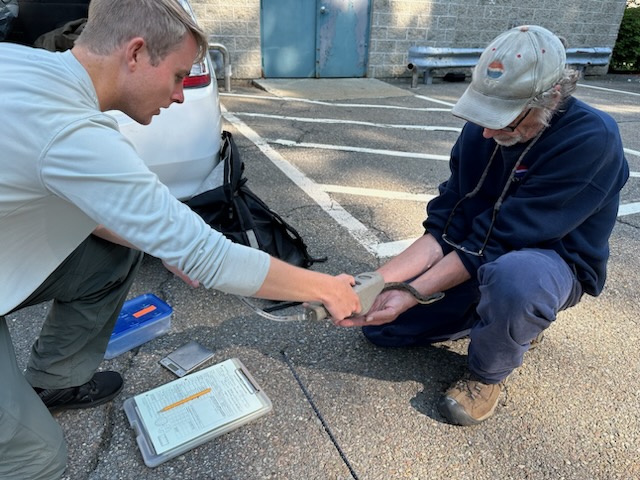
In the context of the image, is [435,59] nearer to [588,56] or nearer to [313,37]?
[313,37]

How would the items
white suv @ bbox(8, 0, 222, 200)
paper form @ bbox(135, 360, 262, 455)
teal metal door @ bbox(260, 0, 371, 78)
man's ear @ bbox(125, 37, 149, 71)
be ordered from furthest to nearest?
teal metal door @ bbox(260, 0, 371, 78), white suv @ bbox(8, 0, 222, 200), paper form @ bbox(135, 360, 262, 455), man's ear @ bbox(125, 37, 149, 71)

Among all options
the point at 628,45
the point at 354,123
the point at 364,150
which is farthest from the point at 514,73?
the point at 628,45

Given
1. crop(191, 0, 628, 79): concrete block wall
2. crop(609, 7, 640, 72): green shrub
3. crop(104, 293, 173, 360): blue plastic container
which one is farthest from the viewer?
crop(609, 7, 640, 72): green shrub

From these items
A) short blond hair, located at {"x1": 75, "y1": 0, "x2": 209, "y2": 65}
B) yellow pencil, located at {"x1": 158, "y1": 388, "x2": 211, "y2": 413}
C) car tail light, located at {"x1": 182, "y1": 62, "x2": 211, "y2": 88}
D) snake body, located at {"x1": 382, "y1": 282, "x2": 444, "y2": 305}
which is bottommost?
yellow pencil, located at {"x1": 158, "y1": 388, "x2": 211, "y2": 413}

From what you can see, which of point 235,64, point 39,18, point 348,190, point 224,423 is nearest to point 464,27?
point 235,64

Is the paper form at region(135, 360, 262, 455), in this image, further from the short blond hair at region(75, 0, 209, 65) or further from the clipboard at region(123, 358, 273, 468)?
the short blond hair at region(75, 0, 209, 65)

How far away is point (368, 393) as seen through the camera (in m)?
1.94

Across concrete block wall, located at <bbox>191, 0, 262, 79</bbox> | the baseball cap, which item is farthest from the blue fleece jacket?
concrete block wall, located at <bbox>191, 0, 262, 79</bbox>

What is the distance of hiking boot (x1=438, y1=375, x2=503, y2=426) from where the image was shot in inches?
70.2

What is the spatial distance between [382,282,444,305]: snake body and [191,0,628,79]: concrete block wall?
6980 millimetres

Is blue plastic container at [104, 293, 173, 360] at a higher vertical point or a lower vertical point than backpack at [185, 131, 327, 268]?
lower

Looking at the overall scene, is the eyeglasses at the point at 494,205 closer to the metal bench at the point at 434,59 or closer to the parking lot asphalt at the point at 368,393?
the parking lot asphalt at the point at 368,393

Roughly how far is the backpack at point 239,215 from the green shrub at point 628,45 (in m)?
11.9

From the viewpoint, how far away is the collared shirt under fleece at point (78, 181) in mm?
1042
